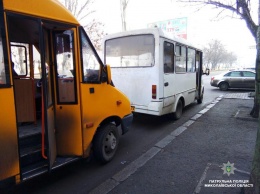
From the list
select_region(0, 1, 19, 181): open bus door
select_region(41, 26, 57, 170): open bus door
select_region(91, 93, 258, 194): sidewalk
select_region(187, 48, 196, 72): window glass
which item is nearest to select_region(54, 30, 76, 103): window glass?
select_region(41, 26, 57, 170): open bus door

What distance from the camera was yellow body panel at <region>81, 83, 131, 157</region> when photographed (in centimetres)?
342

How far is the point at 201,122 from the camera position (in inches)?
270

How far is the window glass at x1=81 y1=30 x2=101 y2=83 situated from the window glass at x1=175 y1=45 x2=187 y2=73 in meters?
3.58

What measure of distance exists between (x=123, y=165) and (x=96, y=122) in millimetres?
1005

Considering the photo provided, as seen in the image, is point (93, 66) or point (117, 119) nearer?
point (93, 66)

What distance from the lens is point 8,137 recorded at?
2.55 meters

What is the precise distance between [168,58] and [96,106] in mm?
3194

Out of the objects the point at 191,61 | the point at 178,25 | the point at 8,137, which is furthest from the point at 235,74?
the point at 8,137

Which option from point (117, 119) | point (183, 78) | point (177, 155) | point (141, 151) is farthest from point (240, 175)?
point (183, 78)

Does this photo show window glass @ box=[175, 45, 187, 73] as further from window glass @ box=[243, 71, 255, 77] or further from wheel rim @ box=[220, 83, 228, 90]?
window glass @ box=[243, 71, 255, 77]

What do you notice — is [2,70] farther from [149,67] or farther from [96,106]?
[149,67]

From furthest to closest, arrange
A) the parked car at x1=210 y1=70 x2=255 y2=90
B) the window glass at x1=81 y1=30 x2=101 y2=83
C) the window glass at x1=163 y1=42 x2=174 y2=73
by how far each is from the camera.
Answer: the parked car at x1=210 y1=70 x2=255 y2=90 → the window glass at x1=163 y1=42 x2=174 y2=73 → the window glass at x1=81 y1=30 x2=101 y2=83

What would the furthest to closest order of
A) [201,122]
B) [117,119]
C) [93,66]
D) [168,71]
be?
[201,122] < [168,71] < [117,119] < [93,66]

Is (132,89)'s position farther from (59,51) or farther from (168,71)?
(59,51)
